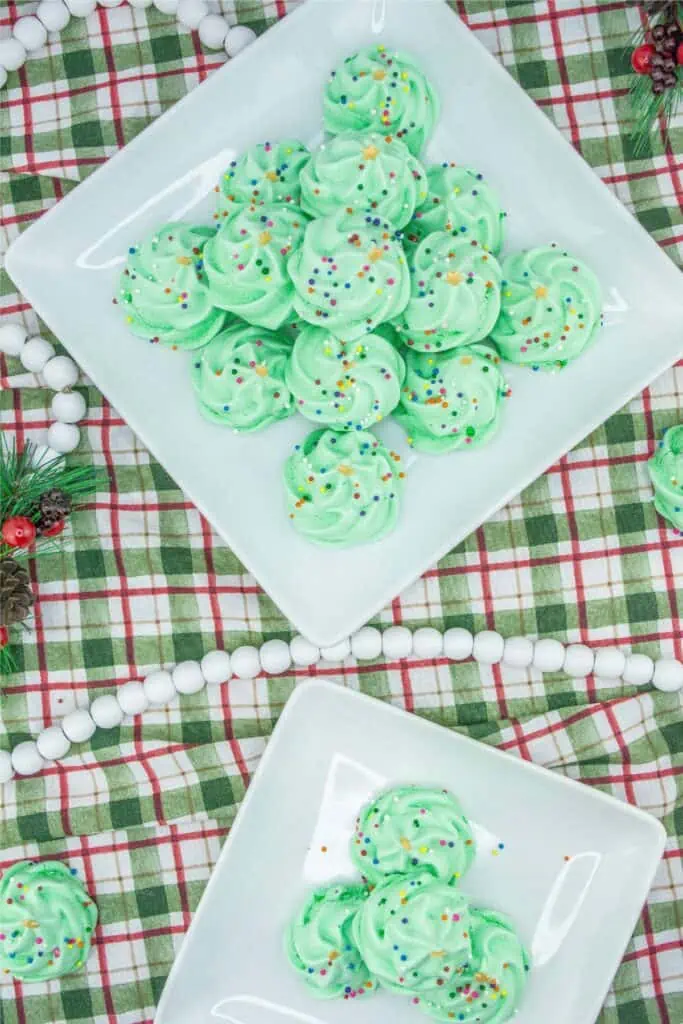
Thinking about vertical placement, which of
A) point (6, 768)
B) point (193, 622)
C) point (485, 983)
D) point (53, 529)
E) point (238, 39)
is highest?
point (238, 39)

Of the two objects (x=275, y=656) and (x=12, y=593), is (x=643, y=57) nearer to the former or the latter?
(x=275, y=656)

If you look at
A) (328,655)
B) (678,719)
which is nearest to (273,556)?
(328,655)

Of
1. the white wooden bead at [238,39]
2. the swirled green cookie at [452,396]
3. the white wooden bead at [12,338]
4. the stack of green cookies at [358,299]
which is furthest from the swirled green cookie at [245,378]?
the white wooden bead at [238,39]

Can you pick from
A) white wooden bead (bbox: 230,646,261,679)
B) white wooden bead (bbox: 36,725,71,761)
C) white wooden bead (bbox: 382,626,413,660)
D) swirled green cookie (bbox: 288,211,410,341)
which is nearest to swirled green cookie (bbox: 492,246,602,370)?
swirled green cookie (bbox: 288,211,410,341)

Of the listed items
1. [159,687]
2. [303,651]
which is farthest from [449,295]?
[159,687]

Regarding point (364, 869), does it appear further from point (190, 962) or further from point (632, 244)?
point (632, 244)

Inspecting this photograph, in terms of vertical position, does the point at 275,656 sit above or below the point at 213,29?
below
